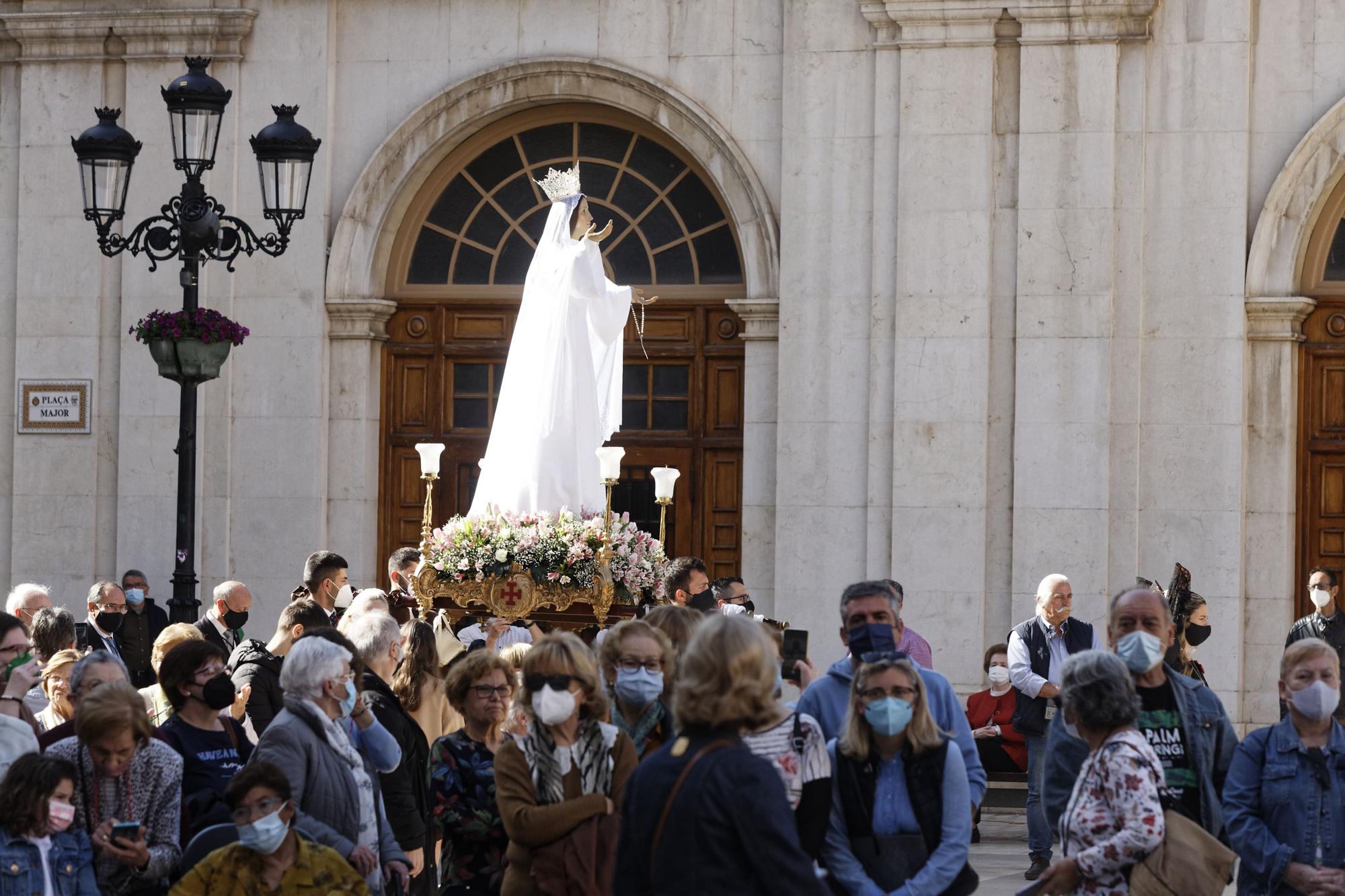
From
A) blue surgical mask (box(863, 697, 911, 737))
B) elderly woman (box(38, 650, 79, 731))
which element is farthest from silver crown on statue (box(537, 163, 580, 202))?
blue surgical mask (box(863, 697, 911, 737))

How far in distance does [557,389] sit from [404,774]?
6.29 m

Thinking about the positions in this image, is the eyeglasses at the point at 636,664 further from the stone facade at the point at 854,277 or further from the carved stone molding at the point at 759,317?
the carved stone molding at the point at 759,317

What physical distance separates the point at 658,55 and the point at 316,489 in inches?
176

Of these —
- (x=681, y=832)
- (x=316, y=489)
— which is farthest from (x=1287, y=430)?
(x=681, y=832)

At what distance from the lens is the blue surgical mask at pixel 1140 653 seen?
695cm

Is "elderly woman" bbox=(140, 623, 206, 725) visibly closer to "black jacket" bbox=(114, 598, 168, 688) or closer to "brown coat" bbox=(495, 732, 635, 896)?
"brown coat" bbox=(495, 732, 635, 896)

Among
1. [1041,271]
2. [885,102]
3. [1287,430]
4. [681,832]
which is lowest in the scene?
[681,832]

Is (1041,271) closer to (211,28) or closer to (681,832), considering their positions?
(211,28)

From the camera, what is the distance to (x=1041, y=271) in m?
15.2

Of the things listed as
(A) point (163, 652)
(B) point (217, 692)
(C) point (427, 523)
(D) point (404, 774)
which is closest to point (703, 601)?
(C) point (427, 523)

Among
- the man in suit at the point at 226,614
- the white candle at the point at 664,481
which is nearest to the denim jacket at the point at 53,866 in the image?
the man in suit at the point at 226,614

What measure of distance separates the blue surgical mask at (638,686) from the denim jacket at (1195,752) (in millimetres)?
1322

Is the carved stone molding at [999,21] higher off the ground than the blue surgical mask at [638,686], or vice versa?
the carved stone molding at [999,21]

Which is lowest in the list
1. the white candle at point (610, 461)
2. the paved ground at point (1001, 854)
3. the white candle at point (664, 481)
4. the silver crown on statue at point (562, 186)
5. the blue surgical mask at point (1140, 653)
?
the paved ground at point (1001, 854)
